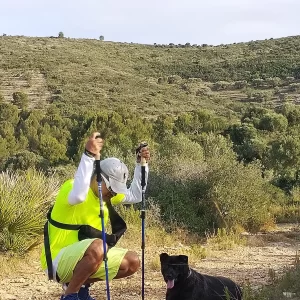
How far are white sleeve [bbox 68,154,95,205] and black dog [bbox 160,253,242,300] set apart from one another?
4.13 feet

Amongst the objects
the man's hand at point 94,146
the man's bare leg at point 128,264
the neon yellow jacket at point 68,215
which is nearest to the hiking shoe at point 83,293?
the man's bare leg at point 128,264

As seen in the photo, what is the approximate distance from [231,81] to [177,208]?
120 ft

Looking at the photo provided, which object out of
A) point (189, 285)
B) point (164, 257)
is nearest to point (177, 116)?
point (164, 257)

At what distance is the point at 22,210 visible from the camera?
700 cm

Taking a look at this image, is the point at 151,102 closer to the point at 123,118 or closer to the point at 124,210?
the point at 123,118

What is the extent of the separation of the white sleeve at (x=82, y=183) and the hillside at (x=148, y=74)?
102 feet

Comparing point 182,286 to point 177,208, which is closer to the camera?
point 182,286

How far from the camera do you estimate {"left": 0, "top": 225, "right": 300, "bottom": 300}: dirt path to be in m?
5.59

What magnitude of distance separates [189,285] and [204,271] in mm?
2272

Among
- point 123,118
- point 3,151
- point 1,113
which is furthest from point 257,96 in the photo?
point 3,151

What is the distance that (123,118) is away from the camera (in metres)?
27.2

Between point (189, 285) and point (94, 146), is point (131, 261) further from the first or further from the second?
point (94, 146)

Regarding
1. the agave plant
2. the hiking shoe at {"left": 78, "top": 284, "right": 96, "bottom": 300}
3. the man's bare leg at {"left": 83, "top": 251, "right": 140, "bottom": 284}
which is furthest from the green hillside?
the hiking shoe at {"left": 78, "top": 284, "right": 96, "bottom": 300}

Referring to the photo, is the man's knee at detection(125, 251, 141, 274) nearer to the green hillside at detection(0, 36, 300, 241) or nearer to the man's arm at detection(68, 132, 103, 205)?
the man's arm at detection(68, 132, 103, 205)
